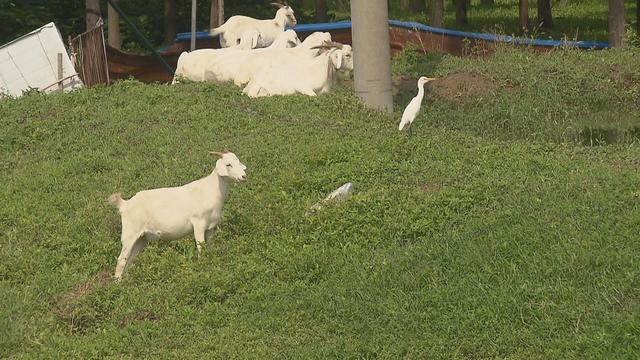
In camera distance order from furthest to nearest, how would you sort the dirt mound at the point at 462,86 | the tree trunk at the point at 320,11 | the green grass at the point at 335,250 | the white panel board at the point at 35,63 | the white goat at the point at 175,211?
the tree trunk at the point at 320,11
the white panel board at the point at 35,63
the dirt mound at the point at 462,86
the white goat at the point at 175,211
the green grass at the point at 335,250

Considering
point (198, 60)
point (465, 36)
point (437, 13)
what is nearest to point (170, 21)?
point (437, 13)

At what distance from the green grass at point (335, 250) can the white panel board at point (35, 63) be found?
324 centimetres

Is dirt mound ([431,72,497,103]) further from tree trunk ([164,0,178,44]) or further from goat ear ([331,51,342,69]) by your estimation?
tree trunk ([164,0,178,44])

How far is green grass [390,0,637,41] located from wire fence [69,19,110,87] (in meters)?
8.76

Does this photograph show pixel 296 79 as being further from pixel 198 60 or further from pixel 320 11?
pixel 320 11

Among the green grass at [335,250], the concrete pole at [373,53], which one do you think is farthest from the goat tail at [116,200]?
the concrete pole at [373,53]

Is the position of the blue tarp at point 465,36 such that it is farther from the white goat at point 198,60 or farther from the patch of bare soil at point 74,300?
the patch of bare soil at point 74,300

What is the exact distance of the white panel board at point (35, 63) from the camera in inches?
650

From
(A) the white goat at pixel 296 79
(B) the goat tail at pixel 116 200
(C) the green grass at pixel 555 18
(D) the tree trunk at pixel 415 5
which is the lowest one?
(D) the tree trunk at pixel 415 5

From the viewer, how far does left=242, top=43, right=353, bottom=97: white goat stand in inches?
598

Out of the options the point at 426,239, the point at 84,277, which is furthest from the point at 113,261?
the point at 426,239

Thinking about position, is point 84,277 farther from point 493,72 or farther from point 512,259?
point 493,72

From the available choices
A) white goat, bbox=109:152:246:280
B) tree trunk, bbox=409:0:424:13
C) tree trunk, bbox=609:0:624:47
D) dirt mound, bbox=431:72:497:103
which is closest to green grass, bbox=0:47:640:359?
white goat, bbox=109:152:246:280

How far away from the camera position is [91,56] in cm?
1772
